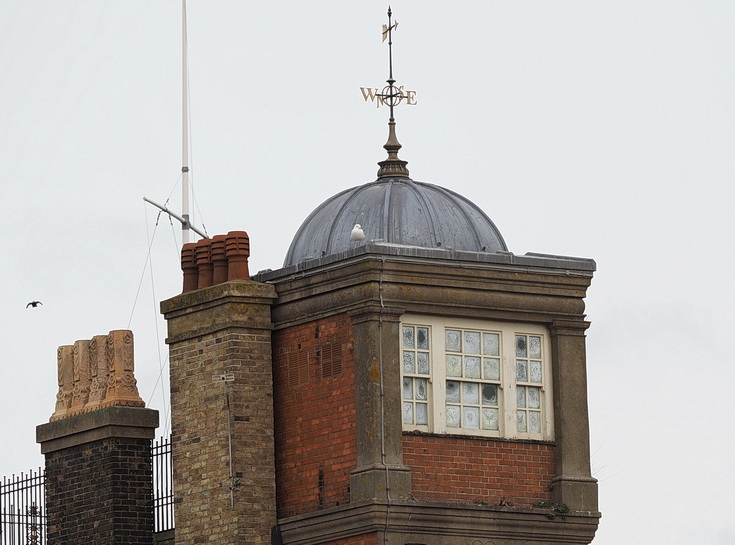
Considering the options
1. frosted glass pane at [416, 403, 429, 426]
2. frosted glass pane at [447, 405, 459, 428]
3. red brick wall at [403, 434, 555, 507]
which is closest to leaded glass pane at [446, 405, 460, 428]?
frosted glass pane at [447, 405, 459, 428]

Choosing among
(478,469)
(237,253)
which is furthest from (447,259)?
(237,253)

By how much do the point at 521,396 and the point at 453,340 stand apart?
145 centimetres

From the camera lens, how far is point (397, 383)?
38.1 meters

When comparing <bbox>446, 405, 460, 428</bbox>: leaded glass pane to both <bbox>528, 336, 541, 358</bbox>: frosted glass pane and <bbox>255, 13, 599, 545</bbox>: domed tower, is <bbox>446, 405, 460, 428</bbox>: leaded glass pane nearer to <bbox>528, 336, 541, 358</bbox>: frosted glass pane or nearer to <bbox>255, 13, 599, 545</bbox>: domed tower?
<bbox>255, 13, 599, 545</bbox>: domed tower

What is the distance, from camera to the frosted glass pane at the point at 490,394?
39094 millimetres

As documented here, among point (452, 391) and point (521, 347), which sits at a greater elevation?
point (521, 347)

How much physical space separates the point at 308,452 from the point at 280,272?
2.82 m

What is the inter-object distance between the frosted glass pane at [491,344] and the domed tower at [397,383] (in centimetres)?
3

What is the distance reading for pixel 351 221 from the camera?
131 ft

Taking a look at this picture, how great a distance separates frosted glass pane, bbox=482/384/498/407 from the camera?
39094mm

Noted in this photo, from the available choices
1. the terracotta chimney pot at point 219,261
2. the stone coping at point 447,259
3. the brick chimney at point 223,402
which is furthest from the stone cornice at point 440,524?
the terracotta chimney pot at point 219,261

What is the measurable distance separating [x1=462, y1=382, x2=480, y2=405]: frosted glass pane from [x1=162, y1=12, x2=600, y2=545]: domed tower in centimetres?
4

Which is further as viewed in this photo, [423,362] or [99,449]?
[99,449]

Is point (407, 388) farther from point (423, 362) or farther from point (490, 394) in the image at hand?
point (490, 394)
